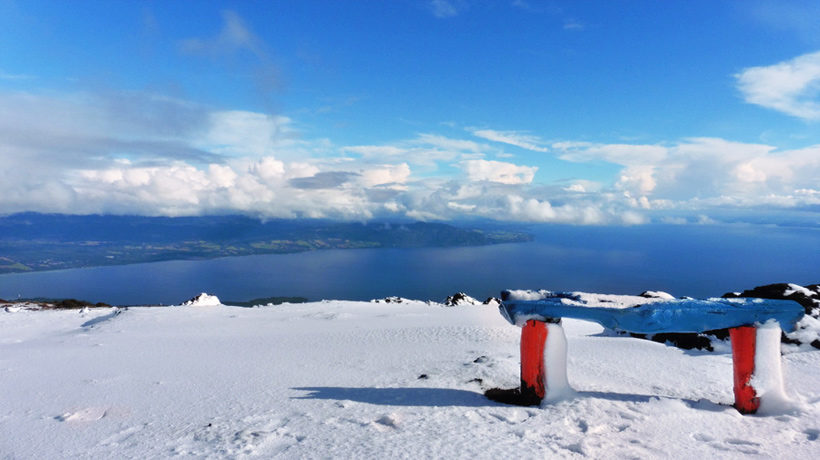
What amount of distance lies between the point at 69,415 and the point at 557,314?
21.5 feet

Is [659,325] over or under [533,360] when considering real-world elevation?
over

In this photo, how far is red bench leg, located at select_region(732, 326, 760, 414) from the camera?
499cm

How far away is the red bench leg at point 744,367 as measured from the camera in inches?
196

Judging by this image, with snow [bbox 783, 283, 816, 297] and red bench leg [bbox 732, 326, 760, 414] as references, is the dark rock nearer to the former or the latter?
snow [bbox 783, 283, 816, 297]

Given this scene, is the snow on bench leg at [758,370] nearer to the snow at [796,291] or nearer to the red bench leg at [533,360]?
the red bench leg at [533,360]

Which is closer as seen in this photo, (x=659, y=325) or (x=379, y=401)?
(x=659, y=325)

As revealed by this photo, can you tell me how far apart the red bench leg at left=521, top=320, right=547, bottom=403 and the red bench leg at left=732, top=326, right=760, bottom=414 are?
7.63ft


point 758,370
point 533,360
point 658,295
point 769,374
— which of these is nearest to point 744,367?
point 758,370

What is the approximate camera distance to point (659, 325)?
5.19 metres

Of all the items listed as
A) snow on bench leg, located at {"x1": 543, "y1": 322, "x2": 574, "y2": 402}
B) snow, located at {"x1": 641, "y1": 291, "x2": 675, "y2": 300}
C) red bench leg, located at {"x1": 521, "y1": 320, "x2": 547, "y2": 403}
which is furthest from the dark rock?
red bench leg, located at {"x1": 521, "y1": 320, "x2": 547, "y2": 403}

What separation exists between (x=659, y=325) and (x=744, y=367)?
110cm

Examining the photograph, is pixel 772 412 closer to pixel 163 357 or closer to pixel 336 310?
pixel 163 357

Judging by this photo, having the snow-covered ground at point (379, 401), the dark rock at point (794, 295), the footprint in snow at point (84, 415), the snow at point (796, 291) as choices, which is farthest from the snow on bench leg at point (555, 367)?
the snow at point (796, 291)

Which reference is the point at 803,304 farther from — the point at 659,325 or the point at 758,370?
the point at 659,325
